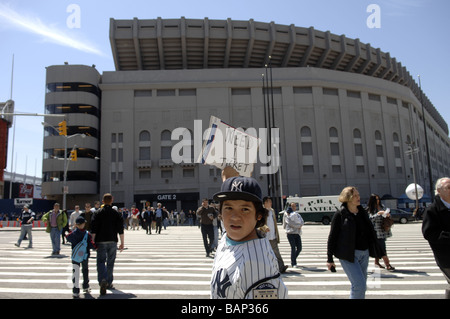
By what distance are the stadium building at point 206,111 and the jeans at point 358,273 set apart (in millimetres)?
41933

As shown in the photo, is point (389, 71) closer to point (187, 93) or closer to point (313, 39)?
point (313, 39)

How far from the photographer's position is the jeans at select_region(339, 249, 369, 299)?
13.9 ft

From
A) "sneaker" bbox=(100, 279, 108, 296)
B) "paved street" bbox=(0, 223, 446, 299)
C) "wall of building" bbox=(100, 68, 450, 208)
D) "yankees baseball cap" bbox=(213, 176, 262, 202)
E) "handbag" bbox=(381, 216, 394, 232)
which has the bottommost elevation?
"paved street" bbox=(0, 223, 446, 299)

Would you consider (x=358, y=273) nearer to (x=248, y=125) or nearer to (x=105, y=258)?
(x=105, y=258)

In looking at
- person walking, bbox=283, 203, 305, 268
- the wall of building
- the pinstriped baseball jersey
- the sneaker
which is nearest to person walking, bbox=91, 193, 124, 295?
the sneaker

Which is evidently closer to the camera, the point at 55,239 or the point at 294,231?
the point at 294,231

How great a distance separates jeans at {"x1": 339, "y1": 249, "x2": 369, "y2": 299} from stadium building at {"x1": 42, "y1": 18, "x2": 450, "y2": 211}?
138ft

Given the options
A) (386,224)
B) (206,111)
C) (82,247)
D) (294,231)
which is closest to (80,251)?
(82,247)

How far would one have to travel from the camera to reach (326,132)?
51000mm

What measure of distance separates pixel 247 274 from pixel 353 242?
3.29 metres

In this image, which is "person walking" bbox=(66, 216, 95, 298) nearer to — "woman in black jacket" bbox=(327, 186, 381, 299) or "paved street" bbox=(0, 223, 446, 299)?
"paved street" bbox=(0, 223, 446, 299)

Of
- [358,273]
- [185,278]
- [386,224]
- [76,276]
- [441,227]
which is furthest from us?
[386,224]

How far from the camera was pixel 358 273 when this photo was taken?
170 inches
